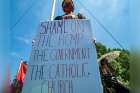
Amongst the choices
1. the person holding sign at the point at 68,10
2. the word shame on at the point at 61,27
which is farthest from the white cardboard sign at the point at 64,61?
the person holding sign at the point at 68,10

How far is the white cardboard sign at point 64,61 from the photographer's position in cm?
271

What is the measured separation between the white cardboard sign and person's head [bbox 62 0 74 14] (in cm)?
12

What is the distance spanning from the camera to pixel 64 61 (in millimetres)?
2844

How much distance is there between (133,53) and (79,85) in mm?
973

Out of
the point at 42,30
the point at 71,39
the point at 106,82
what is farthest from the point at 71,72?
the point at 106,82

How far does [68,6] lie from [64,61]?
535mm

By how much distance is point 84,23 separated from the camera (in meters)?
3.00

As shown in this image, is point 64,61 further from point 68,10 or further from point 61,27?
point 68,10

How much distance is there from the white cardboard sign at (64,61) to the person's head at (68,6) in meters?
0.12

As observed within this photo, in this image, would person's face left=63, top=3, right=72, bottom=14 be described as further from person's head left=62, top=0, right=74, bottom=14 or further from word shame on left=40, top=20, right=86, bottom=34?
word shame on left=40, top=20, right=86, bottom=34

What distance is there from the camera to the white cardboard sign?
2715mm

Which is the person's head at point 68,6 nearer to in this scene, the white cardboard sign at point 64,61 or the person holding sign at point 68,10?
the person holding sign at point 68,10

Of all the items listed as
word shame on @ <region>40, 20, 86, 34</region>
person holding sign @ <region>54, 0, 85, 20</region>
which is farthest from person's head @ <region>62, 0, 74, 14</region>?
word shame on @ <region>40, 20, 86, 34</region>

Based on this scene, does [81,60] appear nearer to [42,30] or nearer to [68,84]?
[68,84]
